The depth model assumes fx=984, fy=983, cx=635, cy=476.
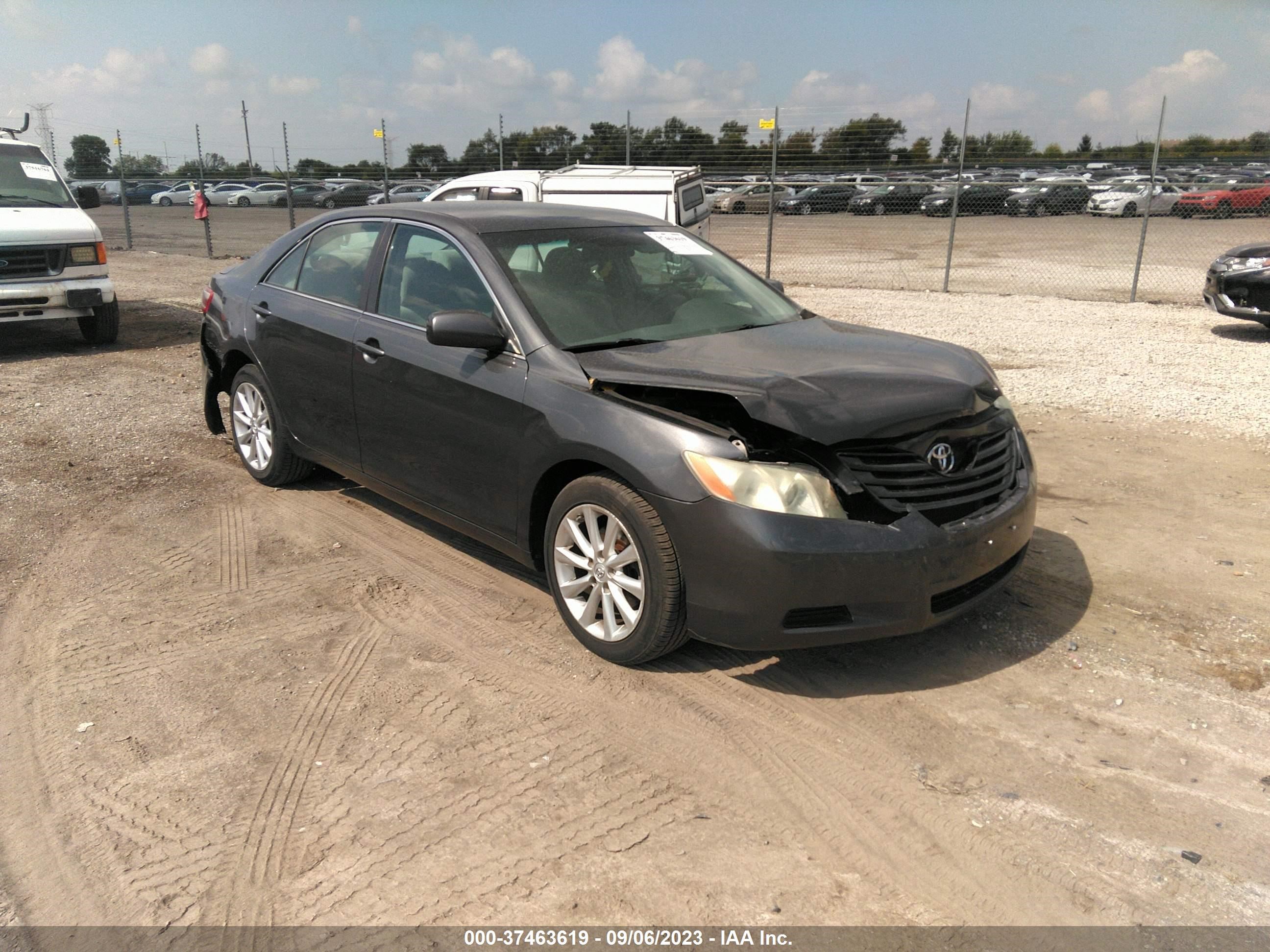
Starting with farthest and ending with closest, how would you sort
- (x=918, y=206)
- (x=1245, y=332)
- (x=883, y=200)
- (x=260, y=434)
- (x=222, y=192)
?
(x=222, y=192), (x=918, y=206), (x=883, y=200), (x=1245, y=332), (x=260, y=434)

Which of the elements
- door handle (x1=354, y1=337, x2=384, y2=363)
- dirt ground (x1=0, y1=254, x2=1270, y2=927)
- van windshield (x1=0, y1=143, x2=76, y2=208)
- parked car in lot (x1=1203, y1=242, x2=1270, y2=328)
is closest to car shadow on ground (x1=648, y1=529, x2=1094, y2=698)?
dirt ground (x1=0, y1=254, x2=1270, y2=927)

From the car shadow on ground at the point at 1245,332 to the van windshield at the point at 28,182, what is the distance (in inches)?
512

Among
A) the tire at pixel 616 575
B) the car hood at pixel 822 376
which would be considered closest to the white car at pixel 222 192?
the car hood at pixel 822 376

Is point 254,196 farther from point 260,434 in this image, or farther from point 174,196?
point 260,434

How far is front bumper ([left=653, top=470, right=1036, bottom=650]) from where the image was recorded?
10.8ft

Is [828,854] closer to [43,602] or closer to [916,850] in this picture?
[916,850]

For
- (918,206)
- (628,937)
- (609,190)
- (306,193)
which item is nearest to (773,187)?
(609,190)

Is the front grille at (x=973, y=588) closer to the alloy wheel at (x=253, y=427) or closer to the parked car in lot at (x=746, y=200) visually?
the alloy wheel at (x=253, y=427)

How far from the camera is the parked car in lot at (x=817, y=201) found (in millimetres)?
29359

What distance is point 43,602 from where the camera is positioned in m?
4.43

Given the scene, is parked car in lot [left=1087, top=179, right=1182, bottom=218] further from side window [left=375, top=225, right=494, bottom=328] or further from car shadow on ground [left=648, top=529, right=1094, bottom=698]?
side window [left=375, top=225, right=494, bottom=328]

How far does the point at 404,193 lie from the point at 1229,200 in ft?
72.6

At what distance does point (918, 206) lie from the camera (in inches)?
1426

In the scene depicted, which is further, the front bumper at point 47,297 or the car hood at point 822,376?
the front bumper at point 47,297
